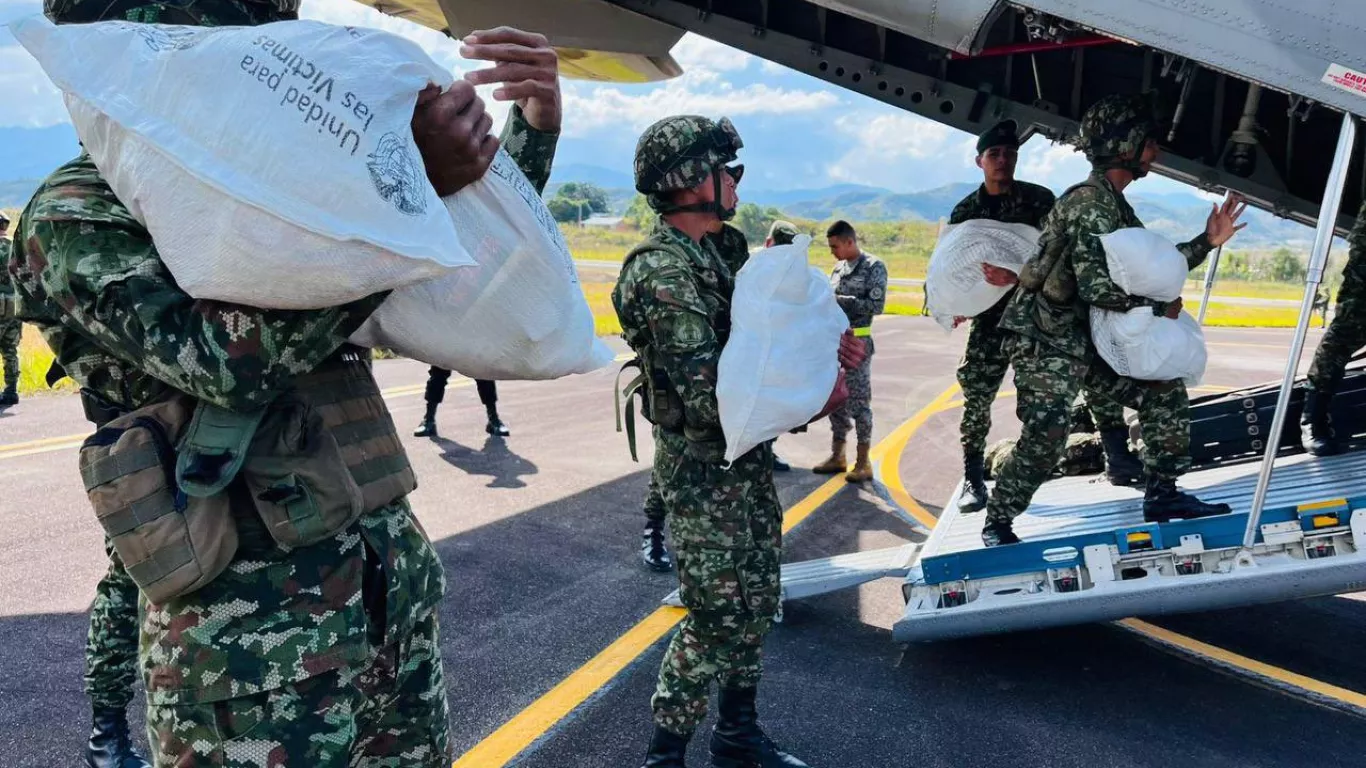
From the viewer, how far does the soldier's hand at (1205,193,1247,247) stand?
371 cm

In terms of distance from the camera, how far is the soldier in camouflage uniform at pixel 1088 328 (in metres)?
3.73

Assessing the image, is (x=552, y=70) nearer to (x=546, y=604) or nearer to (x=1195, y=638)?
(x=546, y=604)

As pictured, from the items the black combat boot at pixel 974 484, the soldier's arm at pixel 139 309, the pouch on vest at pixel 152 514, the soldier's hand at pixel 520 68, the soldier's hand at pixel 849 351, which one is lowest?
the black combat boot at pixel 974 484

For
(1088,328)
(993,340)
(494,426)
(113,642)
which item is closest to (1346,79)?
(1088,328)

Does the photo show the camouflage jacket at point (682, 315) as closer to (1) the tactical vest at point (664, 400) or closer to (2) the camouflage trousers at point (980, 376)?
(1) the tactical vest at point (664, 400)

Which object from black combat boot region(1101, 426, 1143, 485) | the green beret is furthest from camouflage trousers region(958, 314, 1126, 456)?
the green beret

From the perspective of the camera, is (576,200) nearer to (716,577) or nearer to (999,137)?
(999,137)

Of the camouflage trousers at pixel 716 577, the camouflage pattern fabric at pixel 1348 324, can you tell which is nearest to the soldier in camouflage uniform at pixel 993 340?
the camouflage pattern fabric at pixel 1348 324

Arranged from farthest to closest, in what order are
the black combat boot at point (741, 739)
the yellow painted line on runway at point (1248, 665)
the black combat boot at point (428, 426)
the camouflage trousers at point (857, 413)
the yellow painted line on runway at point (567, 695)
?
the black combat boot at point (428, 426) → the camouflage trousers at point (857, 413) → the yellow painted line on runway at point (1248, 665) → the yellow painted line on runway at point (567, 695) → the black combat boot at point (741, 739)

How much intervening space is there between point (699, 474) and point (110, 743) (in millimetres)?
1845

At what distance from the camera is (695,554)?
254 cm

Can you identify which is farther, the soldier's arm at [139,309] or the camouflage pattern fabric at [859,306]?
the camouflage pattern fabric at [859,306]

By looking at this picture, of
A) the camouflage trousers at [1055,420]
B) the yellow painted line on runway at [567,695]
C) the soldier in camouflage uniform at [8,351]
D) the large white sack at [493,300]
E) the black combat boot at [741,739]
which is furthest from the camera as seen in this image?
the soldier in camouflage uniform at [8,351]

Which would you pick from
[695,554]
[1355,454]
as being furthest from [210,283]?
[1355,454]
